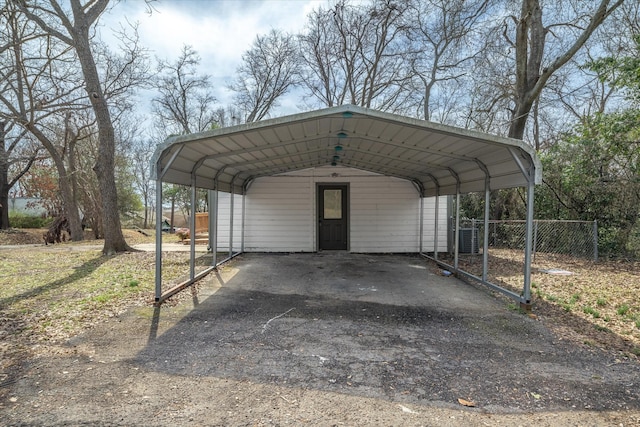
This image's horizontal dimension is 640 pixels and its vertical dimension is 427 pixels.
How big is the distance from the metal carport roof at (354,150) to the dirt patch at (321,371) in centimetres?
195

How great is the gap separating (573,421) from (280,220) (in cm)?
829

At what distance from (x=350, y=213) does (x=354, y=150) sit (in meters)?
3.16

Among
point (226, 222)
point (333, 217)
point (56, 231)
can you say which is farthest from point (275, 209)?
point (56, 231)

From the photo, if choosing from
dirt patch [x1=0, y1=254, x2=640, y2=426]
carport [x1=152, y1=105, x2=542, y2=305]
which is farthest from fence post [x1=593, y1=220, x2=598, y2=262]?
dirt patch [x1=0, y1=254, x2=640, y2=426]

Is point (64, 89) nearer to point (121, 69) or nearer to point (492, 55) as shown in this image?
point (121, 69)

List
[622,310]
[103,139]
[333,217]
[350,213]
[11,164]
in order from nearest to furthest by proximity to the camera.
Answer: [622,310] < [103,139] < [350,213] < [333,217] < [11,164]

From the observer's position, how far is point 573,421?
224cm

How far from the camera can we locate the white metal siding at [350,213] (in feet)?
32.8

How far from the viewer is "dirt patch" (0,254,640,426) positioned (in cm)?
229

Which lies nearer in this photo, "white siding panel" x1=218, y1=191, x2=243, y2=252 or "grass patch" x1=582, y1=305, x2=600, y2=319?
"grass patch" x1=582, y1=305, x2=600, y2=319

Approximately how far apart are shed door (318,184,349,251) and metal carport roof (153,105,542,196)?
74.4 inches

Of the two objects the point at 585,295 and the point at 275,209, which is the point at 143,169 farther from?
the point at 585,295

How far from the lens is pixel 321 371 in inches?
113

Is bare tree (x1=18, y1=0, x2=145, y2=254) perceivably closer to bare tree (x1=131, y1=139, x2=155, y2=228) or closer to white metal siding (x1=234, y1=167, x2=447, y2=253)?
white metal siding (x1=234, y1=167, x2=447, y2=253)
